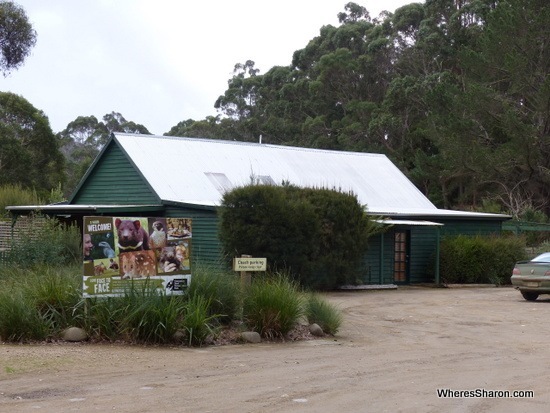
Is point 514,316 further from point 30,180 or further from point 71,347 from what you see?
point 30,180

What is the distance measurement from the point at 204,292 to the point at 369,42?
4953 cm

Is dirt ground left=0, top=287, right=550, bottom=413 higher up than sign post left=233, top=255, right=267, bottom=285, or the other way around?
sign post left=233, top=255, right=267, bottom=285

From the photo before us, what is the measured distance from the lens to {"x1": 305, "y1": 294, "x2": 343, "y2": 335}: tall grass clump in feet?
55.0

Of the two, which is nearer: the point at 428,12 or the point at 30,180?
the point at 30,180

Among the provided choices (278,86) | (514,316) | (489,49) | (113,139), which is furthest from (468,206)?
(514,316)

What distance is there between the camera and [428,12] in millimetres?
58844

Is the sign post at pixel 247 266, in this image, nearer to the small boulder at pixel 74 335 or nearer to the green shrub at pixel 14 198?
the small boulder at pixel 74 335

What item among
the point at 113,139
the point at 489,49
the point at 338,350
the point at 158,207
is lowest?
the point at 338,350

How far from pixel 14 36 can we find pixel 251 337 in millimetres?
22641

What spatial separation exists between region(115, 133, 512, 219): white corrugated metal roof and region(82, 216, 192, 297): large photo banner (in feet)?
41.1

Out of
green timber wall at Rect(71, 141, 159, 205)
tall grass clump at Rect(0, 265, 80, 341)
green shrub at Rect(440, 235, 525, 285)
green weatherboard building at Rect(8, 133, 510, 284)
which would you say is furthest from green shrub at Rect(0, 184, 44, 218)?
tall grass clump at Rect(0, 265, 80, 341)

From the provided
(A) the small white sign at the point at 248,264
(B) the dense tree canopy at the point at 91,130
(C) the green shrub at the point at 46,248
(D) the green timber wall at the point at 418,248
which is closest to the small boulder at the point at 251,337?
(A) the small white sign at the point at 248,264

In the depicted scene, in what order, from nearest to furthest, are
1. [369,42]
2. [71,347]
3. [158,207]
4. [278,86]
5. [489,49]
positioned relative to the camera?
[71,347] → [158,207] → [489,49] → [369,42] → [278,86]

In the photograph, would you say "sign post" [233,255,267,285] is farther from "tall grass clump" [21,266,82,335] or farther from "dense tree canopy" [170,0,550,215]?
"dense tree canopy" [170,0,550,215]
